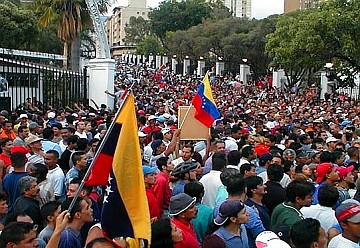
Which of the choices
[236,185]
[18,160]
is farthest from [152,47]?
[236,185]

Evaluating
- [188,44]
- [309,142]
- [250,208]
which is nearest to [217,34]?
[188,44]

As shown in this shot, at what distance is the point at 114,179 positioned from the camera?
15.5 ft

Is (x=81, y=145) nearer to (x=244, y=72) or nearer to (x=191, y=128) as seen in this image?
(x=191, y=128)

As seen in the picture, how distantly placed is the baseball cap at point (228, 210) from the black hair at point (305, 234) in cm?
73

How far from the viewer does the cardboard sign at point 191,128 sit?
11.3 metres

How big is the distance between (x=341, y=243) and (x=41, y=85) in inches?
692

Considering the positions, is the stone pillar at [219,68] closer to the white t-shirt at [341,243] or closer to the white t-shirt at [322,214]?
the white t-shirt at [322,214]

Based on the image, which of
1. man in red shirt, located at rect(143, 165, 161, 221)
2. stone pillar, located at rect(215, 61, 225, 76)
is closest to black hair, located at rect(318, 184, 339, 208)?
man in red shirt, located at rect(143, 165, 161, 221)

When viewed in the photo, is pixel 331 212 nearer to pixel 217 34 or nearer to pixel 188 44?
pixel 217 34

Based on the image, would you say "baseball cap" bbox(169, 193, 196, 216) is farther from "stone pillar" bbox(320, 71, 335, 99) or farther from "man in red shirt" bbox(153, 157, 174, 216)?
"stone pillar" bbox(320, 71, 335, 99)

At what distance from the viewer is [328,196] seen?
646 centimetres

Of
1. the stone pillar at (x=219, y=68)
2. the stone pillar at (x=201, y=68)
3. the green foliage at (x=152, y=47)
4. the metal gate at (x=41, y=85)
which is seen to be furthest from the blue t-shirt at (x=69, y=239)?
the green foliage at (x=152, y=47)

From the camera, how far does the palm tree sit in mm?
29031

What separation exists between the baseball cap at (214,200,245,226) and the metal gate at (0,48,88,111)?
14.6 meters
